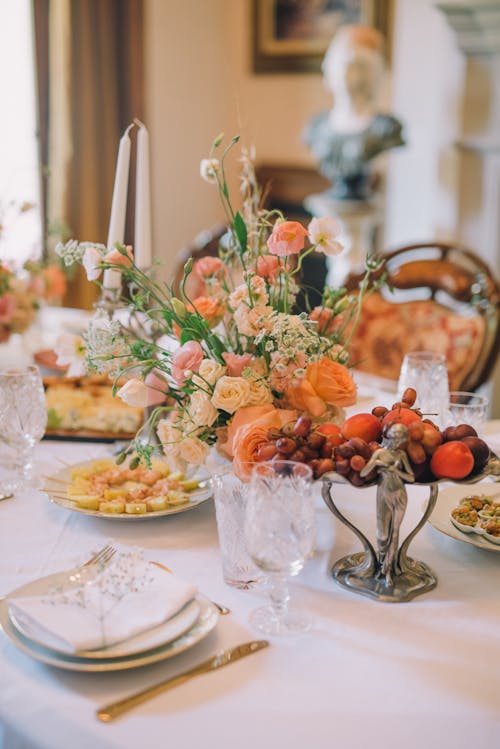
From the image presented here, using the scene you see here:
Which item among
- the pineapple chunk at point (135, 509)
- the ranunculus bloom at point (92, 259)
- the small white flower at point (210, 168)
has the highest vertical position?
the small white flower at point (210, 168)

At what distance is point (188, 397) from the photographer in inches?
54.1

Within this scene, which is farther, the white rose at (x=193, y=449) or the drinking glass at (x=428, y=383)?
the drinking glass at (x=428, y=383)

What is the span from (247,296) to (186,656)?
1.74 feet

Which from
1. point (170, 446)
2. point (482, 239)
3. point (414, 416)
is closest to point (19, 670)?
point (170, 446)

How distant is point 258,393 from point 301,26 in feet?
13.2

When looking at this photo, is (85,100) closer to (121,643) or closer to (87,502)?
(87,502)

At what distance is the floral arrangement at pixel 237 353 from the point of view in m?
1.27

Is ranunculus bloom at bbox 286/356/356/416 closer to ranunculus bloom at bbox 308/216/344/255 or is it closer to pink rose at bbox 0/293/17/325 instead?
ranunculus bloom at bbox 308/216/344/255

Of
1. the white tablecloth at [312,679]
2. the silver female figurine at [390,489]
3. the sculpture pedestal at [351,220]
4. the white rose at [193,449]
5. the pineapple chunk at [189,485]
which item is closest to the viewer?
the white tablecloth at [312,679]

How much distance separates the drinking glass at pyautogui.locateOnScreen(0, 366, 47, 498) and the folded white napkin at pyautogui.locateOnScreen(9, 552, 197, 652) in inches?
17.0

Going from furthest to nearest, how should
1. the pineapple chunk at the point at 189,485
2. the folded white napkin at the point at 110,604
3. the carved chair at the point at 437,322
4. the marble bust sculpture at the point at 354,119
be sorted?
the marble bust sculpture at the point at 354,119 → the carved chair at the point at 437,322 → the pineapple chunk at the point at 189,485 → the folded white napkin at the point at 110,604

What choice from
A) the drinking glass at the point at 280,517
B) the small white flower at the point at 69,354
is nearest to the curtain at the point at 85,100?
the small white flower at the point at 69,354

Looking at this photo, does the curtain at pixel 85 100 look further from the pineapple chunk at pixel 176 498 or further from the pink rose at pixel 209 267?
the pineapple chunk at pixel 176 498

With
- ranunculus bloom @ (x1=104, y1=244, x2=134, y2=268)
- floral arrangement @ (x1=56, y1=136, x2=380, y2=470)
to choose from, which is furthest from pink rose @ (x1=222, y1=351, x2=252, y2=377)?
ranunculus bloom @ (x1=104, y1=244, x2=134, y2=268)
